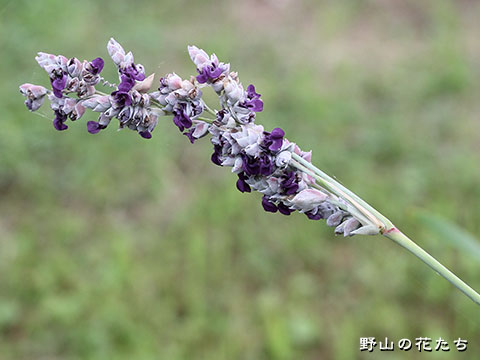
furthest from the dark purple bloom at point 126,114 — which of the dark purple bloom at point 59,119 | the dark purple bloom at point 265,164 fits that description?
the dark purple bloom at point 265,164

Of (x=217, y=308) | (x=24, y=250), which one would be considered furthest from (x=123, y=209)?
(x=217, y=308)

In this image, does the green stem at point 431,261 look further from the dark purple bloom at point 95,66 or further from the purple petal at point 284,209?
the dark purple bloom at point 95,66

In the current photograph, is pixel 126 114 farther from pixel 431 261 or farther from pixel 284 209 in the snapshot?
pixel 431 261

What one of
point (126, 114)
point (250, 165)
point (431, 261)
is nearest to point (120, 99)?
point (126, 114)

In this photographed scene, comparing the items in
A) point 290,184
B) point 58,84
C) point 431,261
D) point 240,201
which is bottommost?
point 431,261

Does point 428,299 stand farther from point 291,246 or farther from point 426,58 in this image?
point 426,58

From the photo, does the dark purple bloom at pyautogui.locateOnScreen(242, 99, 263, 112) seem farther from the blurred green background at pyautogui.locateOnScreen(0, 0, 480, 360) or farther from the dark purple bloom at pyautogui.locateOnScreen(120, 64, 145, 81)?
the blurred green background at pyautogui.locateOnScreen(0, 0, 480, 360)
